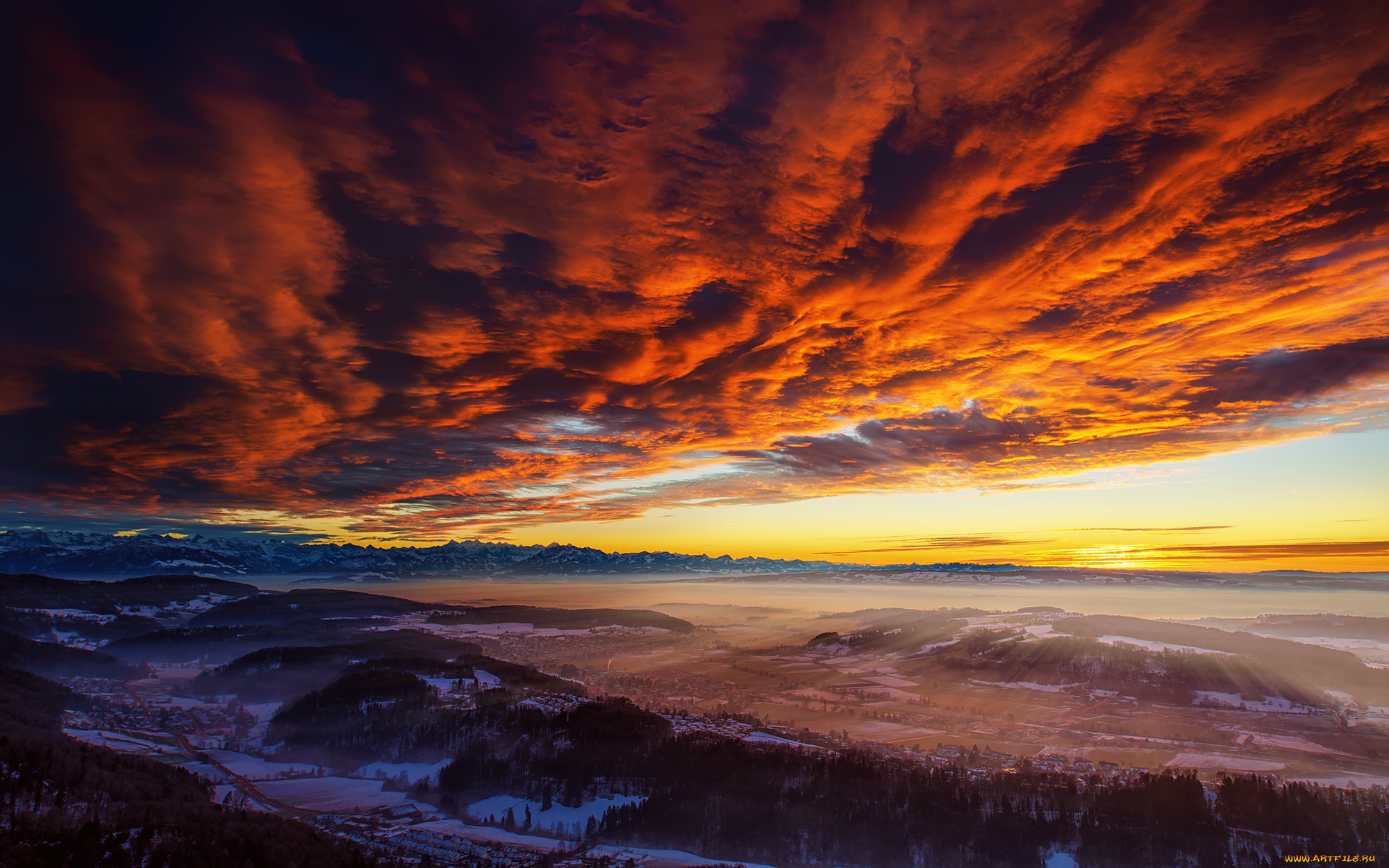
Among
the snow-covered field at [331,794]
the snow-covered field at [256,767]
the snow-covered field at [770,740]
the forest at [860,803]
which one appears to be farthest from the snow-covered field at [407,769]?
the snow-covered field at [770,740]

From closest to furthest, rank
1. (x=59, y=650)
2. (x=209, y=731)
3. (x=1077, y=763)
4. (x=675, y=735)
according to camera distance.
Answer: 1. (x=675, y=735)
2. (x=1077, y=763)
3. (x=209, y=731)
4. (x=59, y=650)

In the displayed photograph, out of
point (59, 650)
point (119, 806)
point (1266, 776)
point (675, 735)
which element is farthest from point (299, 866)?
point (59, 650)

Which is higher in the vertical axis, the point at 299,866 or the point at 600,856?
the point at 299,866

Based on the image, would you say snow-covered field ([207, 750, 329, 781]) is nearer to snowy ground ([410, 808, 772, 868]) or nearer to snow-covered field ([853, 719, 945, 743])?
snowy ground ([410, 808, 772, 868])

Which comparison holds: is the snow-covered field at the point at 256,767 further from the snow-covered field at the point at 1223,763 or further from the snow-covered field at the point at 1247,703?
the snow-covered field at the point at 1247,703

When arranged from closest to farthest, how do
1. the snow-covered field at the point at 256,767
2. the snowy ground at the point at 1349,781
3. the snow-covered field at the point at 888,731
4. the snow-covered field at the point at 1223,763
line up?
the snow-covered field at the point at 256,767
the snowy ground at the point at 1349,781
the snow-covered field at the point at 1223,763
the snow-covered field at the point at 888,731

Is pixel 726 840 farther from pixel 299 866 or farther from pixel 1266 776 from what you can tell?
pixel 1266 776
